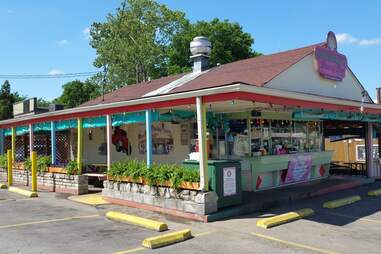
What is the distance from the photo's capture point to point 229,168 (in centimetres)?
1068

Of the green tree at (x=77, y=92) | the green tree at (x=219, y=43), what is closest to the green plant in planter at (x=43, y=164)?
the green tree at (x=219, y=43)

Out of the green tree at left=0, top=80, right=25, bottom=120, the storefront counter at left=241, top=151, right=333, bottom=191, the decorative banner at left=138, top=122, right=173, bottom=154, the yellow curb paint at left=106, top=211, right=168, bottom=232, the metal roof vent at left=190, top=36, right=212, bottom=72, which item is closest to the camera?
the yellow curb paint at left=106, top=211, right=168, bottom=232

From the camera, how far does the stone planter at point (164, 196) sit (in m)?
10.1

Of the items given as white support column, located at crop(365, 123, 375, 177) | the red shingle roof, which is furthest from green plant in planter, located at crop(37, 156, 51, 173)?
white support column, located at crop(365, 123, 375, 177)

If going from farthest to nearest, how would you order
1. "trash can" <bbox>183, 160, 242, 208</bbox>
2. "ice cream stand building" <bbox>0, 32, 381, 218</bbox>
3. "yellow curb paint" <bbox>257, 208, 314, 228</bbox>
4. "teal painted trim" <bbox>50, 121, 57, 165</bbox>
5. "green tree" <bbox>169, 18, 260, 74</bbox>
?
"green tree" <bbox>169, 18, 260, 74</bbox> < "teal painted trim" <bbox>50, 121, 57, 165</bbox> < "ice cream stand building" <bbox>0, 32, 381, 218</bbox> < "trash can" <bbox>183, 160, 242, 208</bbox> < "yellow curb paint" <bbox>257, 208, 314, 228</bbox>

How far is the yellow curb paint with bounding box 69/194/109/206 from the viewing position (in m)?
12.9

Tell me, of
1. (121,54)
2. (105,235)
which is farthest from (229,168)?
(121,54)

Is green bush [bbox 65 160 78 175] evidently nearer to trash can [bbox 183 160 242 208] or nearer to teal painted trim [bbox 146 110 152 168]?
teal painted trim [bbox 146 110 152 168]

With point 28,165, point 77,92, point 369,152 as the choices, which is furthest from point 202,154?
point 77,92

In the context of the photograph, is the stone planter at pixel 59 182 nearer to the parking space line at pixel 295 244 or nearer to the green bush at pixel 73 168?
the green bush at pixel 73 168

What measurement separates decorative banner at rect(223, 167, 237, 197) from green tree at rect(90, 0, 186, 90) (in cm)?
3421

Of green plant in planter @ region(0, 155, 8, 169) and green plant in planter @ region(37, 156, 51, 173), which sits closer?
green plant in planter @ region(37, 156, 51, 173)

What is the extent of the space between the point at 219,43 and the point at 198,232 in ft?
115

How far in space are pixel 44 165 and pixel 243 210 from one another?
8.85m
